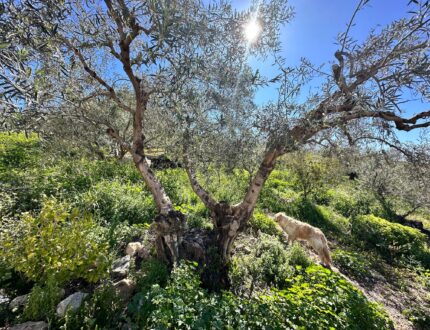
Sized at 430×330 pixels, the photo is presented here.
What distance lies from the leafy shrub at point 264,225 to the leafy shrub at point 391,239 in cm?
432

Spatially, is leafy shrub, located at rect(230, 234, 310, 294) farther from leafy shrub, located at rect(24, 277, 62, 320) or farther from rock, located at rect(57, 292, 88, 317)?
leafy shrub, located at rect(24, 277, 62, 320)

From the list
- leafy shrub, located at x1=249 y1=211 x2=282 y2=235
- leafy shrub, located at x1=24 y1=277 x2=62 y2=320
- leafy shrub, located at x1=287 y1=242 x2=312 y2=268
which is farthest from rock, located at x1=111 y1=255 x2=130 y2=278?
leafy shrub, located at x1=249 y1=211 x2=282 y2=235

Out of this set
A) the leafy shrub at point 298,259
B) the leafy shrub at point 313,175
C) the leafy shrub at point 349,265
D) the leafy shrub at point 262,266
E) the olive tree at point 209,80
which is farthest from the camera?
the leafy shrub at point 313,175

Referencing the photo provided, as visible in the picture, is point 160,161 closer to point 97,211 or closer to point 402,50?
point 97,211

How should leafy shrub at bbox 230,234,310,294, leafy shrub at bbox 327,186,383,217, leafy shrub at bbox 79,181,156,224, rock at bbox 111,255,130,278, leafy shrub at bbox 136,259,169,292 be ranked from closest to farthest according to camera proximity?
leafy shrub at bbox 136,259,169,292 < rock at bbox 111,255,130,278 < leafy shrub at bbox 230,234,310,294 < leafy shrub at bbox 79,181,156,224 < leafy shrub at bbox 327,186,383,217

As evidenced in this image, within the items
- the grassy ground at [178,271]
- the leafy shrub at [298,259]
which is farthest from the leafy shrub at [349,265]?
the leafy shrub at [298,259]

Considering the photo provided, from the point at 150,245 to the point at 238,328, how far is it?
111 inches

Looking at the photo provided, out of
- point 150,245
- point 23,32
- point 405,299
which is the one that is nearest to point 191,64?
point 23,32

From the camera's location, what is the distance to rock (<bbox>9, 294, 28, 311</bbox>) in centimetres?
307

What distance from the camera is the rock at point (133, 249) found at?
4.77 meters

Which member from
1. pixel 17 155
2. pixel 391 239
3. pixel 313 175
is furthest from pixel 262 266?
pixel 17 155

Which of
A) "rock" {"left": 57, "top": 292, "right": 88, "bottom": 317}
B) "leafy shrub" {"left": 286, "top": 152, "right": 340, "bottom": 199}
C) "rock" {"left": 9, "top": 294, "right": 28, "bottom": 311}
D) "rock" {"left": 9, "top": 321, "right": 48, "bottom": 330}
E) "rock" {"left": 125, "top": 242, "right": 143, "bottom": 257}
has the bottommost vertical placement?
"rock" {"left": 9, "top": 321, "right": 48, "bottom": 330}

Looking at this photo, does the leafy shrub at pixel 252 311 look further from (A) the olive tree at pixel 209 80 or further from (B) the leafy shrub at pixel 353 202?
(B) the leafy shrub at pixel 353 202

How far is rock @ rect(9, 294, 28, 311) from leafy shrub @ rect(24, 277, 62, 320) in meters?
0.39
